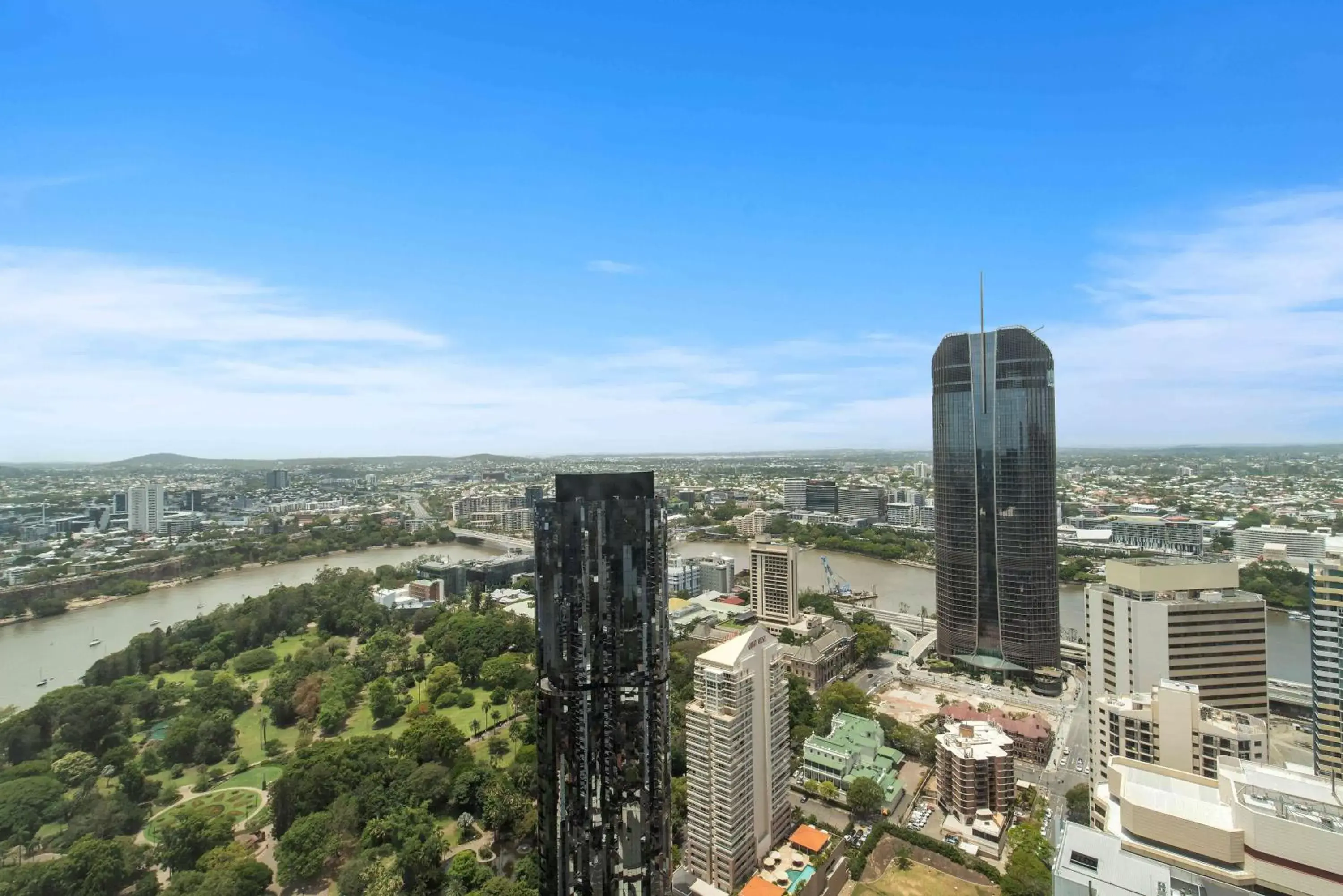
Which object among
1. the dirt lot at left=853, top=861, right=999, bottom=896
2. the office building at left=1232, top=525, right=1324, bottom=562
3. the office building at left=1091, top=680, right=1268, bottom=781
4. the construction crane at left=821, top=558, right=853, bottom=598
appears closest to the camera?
the dirt lot at left=853, top=861, right=999, bottom=896

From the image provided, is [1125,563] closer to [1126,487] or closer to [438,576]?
[438,576]

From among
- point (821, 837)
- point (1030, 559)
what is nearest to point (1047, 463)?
point (1030, 559)

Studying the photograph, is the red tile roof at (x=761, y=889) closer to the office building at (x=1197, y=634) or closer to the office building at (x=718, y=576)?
the office building at (x=1197, y=634)

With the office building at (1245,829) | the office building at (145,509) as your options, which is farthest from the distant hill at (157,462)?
the office building at (1245,829)

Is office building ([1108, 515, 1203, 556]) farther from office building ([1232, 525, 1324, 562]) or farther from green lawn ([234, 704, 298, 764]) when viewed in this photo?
green lawn ([234, 704, 298, 764])

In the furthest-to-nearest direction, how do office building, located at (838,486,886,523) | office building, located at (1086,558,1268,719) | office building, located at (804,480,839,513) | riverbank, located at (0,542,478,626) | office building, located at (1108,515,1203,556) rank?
office building, located at (804,480,839,513)
office building, located at (838,486,886,523)
office building, located at (1108,515,1203,556)
riverbank, located at (0,542,478,626)
office building, located at (1086,558,1268,719)

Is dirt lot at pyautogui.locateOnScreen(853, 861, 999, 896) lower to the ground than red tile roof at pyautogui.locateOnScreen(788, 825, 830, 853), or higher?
lower

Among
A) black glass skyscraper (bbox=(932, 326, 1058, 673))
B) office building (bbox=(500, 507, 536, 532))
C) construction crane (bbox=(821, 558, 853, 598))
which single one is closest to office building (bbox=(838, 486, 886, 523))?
construction crane (bbox=(821, 558, 853, 598))
